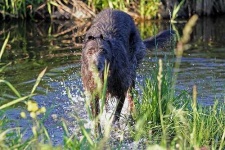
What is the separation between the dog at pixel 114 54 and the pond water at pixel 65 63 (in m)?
0.31

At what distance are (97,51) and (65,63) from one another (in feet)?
14.2

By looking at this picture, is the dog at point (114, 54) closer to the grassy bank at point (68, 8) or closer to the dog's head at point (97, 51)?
the dog's head at point (97, 51)

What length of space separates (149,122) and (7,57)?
529 cm

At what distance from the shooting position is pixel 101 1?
50.3 ft

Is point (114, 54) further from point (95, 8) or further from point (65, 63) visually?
point (95, 8)

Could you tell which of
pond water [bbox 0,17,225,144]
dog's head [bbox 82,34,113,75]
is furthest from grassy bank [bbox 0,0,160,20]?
dog's head [bbox 82,34,113,75]

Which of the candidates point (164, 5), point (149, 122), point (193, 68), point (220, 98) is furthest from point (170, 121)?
point (164, 5)

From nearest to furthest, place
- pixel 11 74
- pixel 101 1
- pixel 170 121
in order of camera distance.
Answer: pixel 170 121 < pixel 11 74 < pixel 101 1

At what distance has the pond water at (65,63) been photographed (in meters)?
7.84

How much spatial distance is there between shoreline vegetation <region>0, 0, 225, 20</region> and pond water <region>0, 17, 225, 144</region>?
0.30 m

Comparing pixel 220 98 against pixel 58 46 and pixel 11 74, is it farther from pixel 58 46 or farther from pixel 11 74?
pixel 58 46

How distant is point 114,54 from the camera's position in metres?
6.73

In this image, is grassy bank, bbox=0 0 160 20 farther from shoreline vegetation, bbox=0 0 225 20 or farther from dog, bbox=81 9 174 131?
dog, bbox=81 9 174 131

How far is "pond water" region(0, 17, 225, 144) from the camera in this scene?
7.84 m
